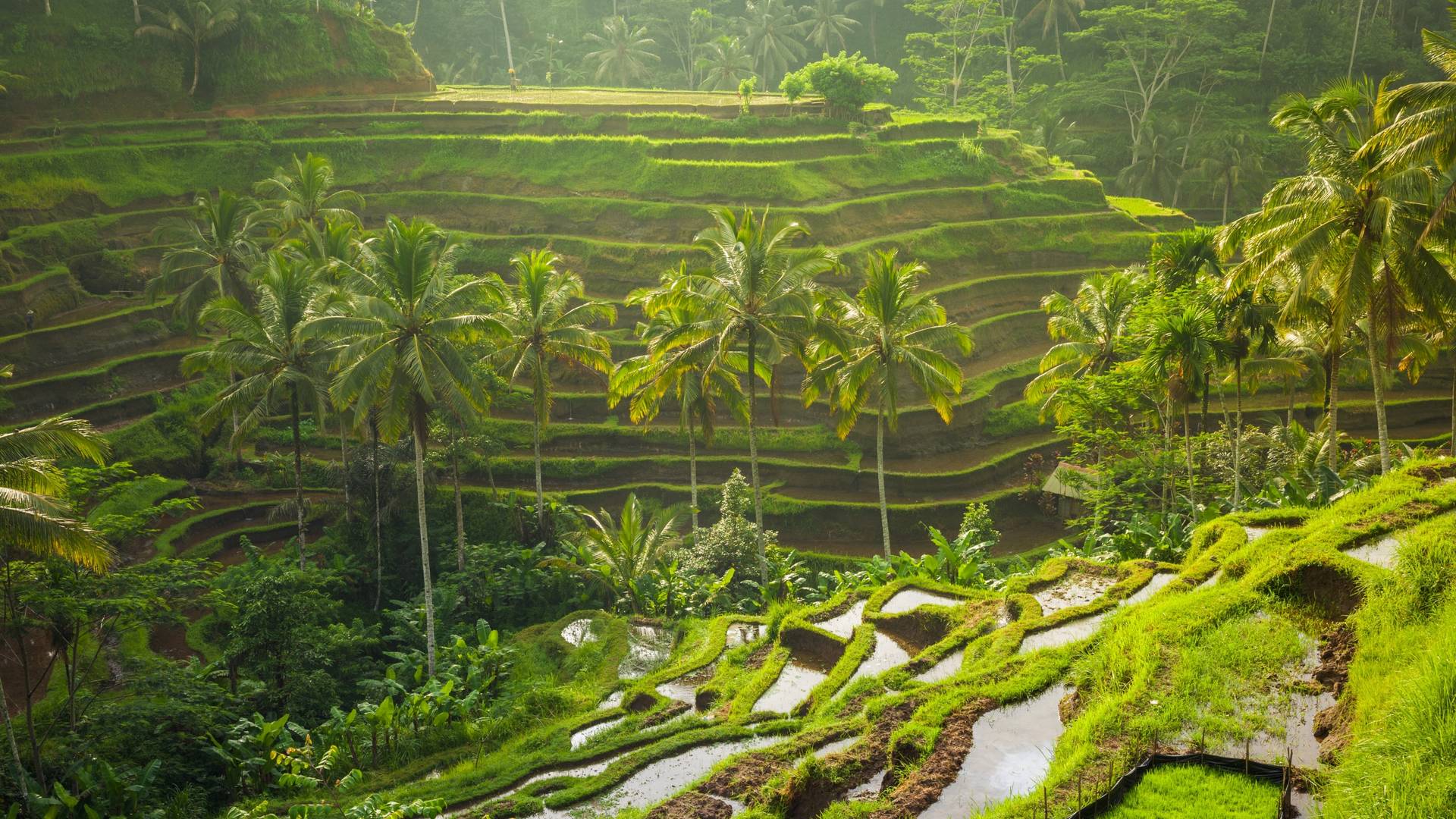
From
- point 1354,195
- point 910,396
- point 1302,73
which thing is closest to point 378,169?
point 910,396

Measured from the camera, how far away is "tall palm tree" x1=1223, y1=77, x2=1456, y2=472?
16.6m

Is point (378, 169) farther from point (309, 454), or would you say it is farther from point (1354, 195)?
point (1354, 195)

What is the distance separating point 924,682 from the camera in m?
13.7

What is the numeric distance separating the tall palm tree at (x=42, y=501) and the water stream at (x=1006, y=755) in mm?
10622

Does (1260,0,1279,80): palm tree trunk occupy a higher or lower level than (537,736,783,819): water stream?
higher

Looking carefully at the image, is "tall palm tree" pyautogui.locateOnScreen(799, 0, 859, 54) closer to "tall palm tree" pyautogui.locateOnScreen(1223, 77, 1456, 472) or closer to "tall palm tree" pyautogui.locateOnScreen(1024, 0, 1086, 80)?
"tall palm tree" pyautogui.locateOnScreen(1024, 0, 1086, 80)

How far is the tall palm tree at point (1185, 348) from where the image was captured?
64.8ft

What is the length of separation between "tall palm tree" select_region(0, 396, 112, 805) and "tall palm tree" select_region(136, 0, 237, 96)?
36.9m

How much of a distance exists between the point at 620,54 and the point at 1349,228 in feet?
184

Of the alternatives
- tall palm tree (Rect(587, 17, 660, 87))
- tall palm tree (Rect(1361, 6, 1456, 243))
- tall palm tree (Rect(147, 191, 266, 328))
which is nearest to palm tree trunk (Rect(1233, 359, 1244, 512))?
tall palm tree (Rect(1361, 6, 1456, 243))

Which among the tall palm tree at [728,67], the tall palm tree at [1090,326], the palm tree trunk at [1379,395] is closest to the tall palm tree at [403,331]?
the tall palm tree at [1090,326]

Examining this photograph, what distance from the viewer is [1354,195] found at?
16828 millimetres

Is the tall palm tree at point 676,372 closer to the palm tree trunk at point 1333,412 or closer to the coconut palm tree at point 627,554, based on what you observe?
the coconut palm tree at point 627,554

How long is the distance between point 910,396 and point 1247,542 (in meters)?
19.9
